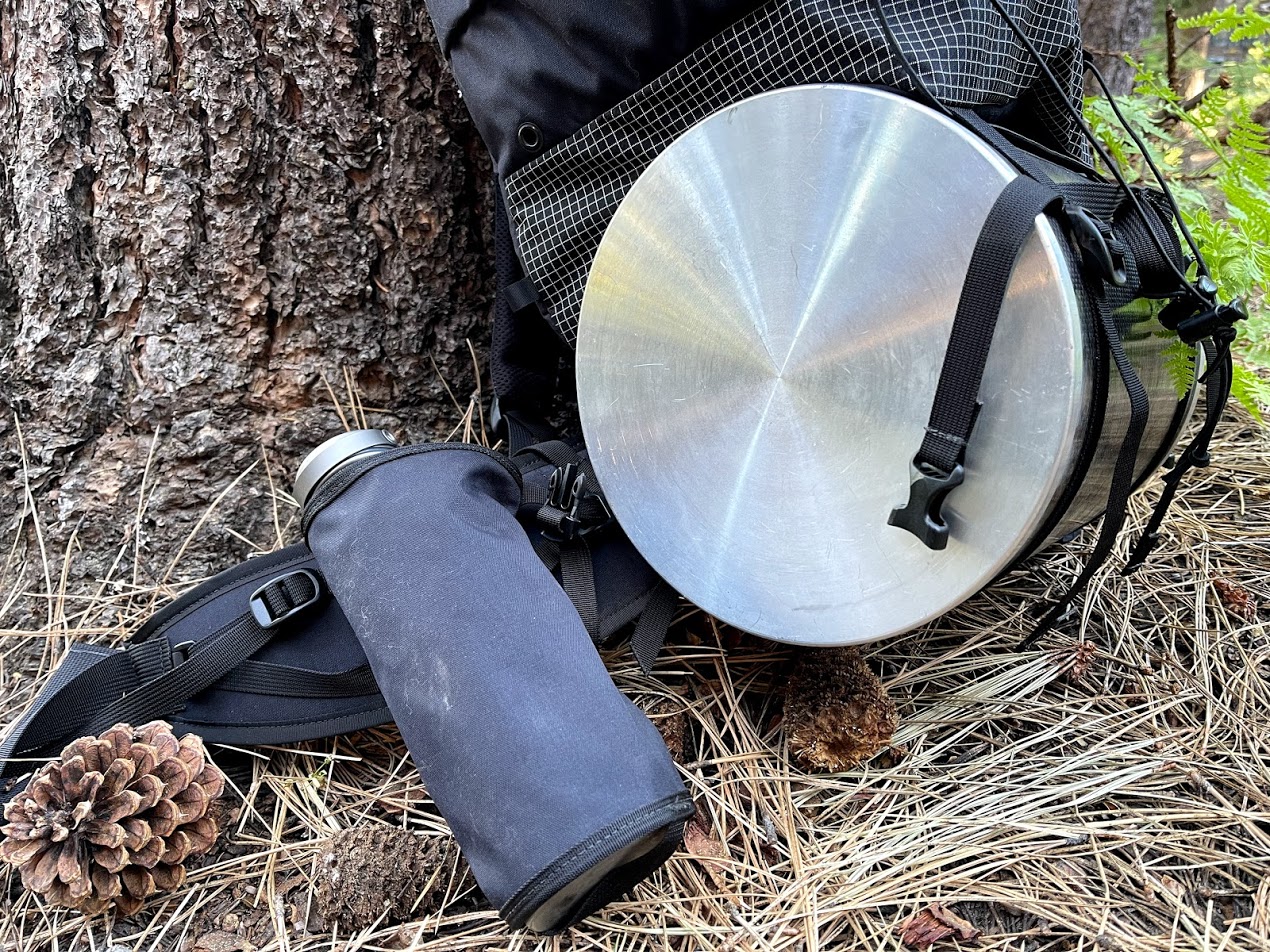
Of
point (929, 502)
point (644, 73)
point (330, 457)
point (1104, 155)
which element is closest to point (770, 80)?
point (644, 73)

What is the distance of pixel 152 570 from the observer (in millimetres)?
1805

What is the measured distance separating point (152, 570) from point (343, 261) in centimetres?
68

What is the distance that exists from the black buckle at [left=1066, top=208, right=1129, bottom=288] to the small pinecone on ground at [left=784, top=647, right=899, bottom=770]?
671mm

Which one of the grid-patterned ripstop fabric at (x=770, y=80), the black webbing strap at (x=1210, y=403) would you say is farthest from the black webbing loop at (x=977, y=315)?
the black webbing strap at (x=1210, y=403)

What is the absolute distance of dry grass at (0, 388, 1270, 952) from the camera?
1238 millimetres

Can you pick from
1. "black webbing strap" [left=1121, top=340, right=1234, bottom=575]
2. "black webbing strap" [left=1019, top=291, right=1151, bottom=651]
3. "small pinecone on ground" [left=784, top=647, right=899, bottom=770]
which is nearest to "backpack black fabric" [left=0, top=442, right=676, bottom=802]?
"small pinecone on ground" [left=784, top=647, right=899, bottom=770]

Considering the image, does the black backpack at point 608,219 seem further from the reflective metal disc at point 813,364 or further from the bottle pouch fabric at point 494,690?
the bottle pouch fabric at point 494,690

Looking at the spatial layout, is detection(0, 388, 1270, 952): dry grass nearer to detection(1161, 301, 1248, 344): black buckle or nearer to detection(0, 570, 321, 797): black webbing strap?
detection(0, 570, 321, 797): black webbing strap

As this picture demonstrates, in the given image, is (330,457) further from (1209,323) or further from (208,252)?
(1209,323)

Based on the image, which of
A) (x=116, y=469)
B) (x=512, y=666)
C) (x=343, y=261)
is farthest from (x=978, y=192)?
(x=116, y=469)

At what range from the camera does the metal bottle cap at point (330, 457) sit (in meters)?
1.48

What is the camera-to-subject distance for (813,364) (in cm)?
125

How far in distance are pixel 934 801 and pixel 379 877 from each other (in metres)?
0.78

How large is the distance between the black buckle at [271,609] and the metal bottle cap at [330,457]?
0.12 metres
